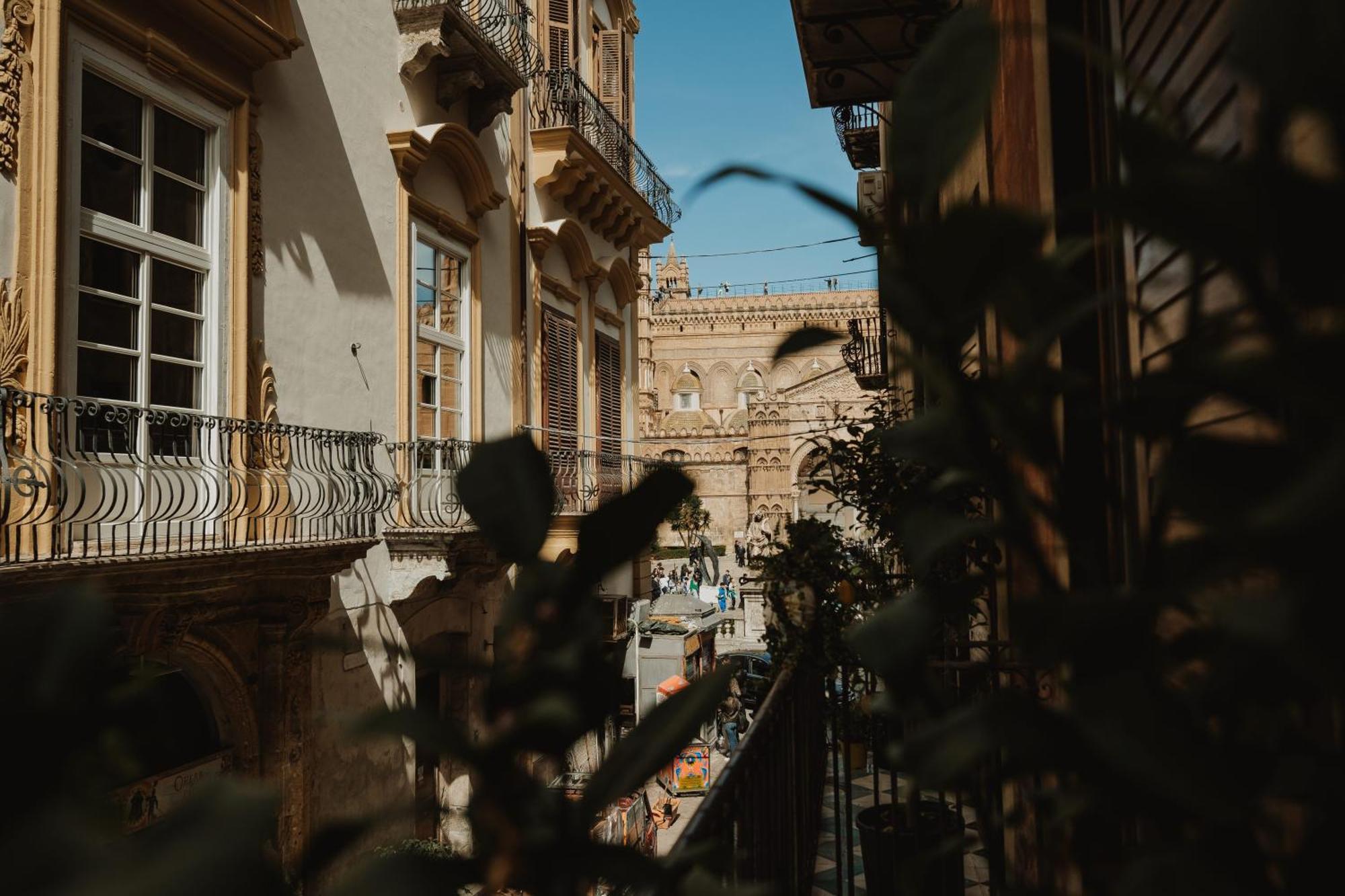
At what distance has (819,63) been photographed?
25.0 feet

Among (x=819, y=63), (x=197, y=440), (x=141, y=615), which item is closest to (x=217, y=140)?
(x=197, y=440)

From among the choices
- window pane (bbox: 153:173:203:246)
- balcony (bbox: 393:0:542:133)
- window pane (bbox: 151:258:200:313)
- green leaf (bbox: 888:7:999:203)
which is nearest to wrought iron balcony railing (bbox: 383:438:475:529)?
window pane (bbox: 151:258:200:313)

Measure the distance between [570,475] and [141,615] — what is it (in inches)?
238

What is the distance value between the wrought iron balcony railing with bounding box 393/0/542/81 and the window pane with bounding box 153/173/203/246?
10.8ft

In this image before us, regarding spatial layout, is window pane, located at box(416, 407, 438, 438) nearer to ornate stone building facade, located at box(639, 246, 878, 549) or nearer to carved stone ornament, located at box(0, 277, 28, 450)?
carved stone ornament, located at box(0, 277, 28, 450)

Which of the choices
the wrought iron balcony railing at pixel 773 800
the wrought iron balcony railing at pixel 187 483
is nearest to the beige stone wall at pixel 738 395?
the wrought iron balcony railing at pixel 187 483

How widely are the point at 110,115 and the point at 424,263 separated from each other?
3.60 metres

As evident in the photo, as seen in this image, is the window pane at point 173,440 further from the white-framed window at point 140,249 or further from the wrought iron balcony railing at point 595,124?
the wrought iron balcony railing at point 595,124

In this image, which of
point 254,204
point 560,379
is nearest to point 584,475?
point 560,379

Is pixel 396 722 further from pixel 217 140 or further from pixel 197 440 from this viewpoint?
pixel 217 140

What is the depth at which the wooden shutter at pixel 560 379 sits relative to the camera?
38.5 feet

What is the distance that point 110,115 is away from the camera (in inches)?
230

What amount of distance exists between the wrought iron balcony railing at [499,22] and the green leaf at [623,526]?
362 inches

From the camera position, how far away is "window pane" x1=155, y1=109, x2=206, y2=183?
6207mm
